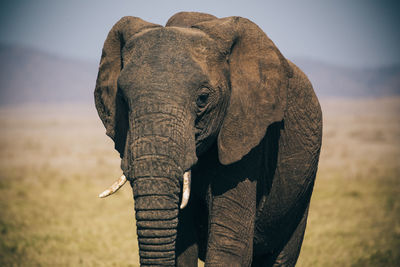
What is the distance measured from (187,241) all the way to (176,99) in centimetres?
162

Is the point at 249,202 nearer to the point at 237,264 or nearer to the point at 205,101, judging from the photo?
the point at 237,264

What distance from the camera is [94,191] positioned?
56.2 feet

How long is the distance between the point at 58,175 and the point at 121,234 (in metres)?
12.1

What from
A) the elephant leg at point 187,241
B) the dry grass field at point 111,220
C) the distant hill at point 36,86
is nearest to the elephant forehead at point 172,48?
the elephant leg at point 187,241

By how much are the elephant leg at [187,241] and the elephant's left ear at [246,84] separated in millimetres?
912

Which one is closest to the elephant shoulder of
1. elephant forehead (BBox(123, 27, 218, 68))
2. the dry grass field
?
elephant forehead (BBox(123, 27, 218, 68))

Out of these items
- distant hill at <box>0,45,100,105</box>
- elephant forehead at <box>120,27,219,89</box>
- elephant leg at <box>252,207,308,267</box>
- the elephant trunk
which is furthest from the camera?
distant hill at <box>0,45,100,105</box>

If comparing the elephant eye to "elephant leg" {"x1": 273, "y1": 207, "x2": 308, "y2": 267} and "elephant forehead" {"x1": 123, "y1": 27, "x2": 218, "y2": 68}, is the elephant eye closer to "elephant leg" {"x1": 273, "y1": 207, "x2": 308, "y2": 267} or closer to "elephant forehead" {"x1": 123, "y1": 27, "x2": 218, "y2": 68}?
"elephant forehead" {"x1": 123, "y1": 27, "x2": 218, "y2": 68}

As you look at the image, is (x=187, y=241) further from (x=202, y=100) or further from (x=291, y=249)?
(x=202, y=100)

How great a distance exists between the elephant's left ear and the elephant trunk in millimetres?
566

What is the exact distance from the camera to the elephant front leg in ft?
13.0

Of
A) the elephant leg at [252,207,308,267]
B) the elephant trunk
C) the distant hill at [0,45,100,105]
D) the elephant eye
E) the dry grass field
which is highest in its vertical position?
the elephant eye

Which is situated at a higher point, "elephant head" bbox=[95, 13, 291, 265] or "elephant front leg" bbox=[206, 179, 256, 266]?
"elephant head" bbox=[95, 13, 291, 265]

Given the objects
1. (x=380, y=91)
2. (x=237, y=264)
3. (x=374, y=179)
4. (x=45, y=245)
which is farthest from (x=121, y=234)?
(x=380, y=91)
